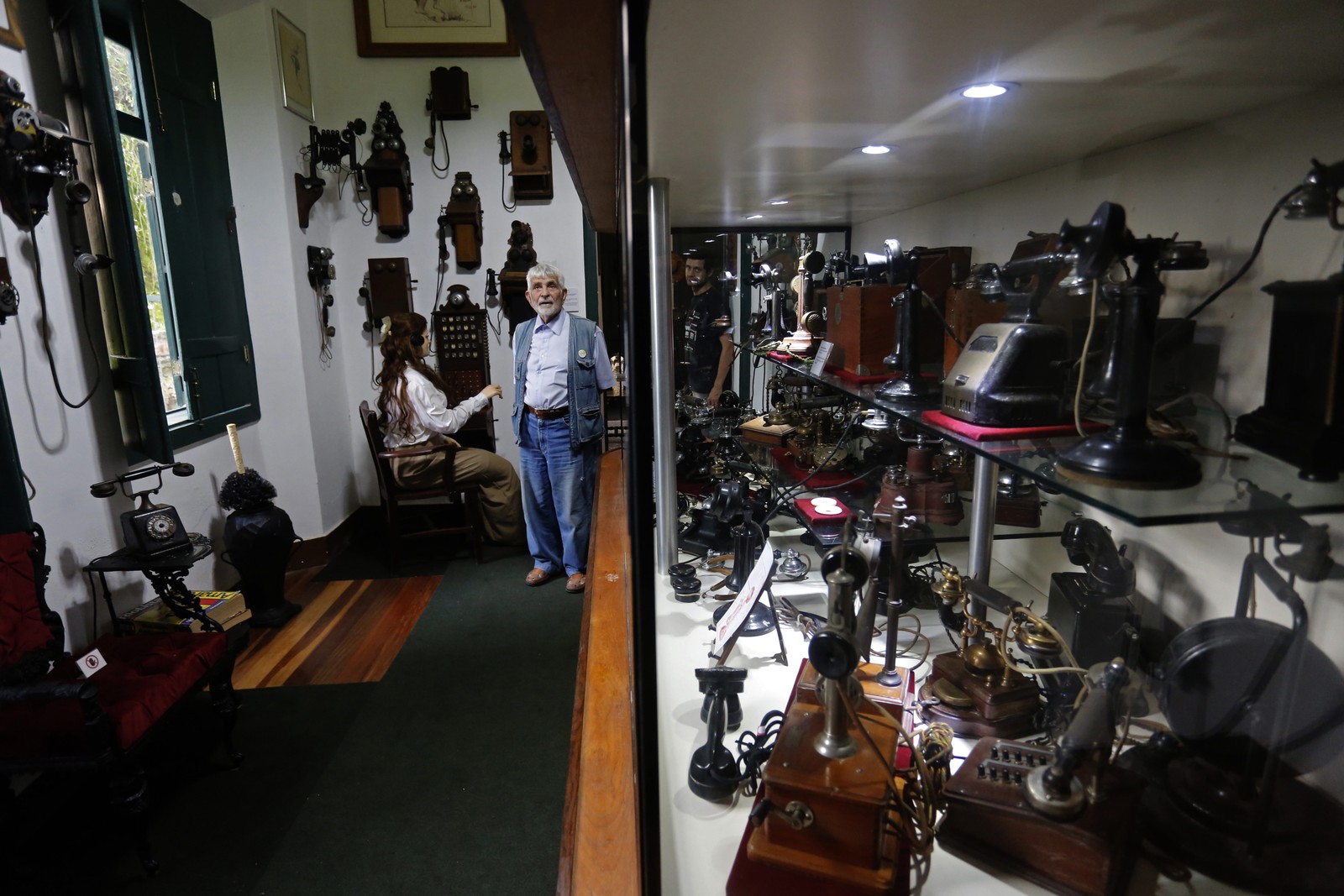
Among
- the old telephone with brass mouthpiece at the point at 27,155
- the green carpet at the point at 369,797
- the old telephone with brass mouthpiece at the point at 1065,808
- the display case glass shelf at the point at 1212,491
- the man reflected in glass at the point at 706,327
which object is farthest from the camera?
the man reflected in glass at the point at 706,327

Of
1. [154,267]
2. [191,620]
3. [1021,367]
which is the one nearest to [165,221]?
[154,267]

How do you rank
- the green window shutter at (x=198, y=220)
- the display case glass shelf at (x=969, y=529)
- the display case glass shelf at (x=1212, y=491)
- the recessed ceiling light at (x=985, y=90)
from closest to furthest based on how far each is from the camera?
the display case glass shelf at (x=1212, y=491) → the recessed ceiling light at (x=985, y=90) → the display case glass shelf at (x=969, y=529) → the green window shutter at (x=198, y=220)

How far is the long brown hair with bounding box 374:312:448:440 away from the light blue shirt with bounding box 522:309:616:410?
2.55ft

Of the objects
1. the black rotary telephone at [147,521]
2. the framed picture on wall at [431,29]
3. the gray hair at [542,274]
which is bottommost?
the black rotary telephone at [147,521]

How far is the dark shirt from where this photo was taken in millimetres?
2564

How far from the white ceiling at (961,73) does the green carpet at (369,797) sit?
6.58ft

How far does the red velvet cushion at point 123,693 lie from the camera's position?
1.90 metres

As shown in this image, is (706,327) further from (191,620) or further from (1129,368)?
(191,620)

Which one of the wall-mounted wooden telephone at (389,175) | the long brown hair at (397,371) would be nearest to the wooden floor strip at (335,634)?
the long brown hair at (397,371)

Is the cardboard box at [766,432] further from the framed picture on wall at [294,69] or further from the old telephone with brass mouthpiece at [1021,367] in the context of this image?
the framed picture on wall at [294,69]

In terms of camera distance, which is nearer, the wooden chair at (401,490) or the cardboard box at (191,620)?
the cardboard box at (191,620)

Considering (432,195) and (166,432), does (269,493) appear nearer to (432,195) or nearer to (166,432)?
(166,432)

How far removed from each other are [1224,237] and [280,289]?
14.1ft

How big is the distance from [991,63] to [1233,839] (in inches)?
39.9
